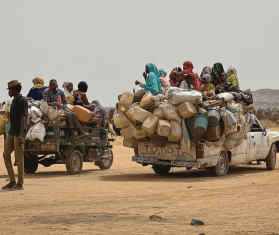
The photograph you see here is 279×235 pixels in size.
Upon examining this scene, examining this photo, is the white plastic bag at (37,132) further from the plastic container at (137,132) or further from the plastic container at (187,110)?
the plastic container at (187,110)

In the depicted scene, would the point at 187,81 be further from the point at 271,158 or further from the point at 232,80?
the point at 271,158

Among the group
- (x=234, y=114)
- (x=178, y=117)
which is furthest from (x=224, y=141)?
(x=178, y=117)

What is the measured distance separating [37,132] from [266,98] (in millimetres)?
132132

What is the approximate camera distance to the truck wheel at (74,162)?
15.0m

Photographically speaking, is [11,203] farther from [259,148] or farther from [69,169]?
[259,148]

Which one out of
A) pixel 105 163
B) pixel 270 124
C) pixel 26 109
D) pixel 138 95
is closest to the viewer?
pixel 26 109

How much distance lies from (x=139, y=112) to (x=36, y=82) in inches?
151

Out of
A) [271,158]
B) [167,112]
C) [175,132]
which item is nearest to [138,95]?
[167,112]

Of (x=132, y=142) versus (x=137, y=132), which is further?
(x=132, y=142)

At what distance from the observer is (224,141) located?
14.1 meters

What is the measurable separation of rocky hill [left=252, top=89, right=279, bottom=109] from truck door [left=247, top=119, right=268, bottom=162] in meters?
115

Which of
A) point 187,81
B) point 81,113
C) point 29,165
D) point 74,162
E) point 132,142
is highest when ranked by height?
point 187,81

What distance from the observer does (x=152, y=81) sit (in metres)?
14.5

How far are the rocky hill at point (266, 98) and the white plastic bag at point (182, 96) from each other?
390 ft
